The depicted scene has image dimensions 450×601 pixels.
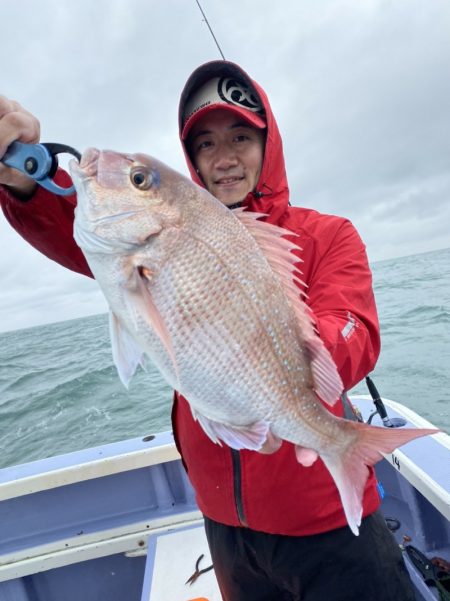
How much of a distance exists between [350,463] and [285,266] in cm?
70

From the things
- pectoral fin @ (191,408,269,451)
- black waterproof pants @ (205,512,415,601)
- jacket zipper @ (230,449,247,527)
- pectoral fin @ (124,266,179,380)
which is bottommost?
black waterproof pants @ (205,512,415,601)

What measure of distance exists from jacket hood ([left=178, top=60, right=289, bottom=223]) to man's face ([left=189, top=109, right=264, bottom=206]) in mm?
46

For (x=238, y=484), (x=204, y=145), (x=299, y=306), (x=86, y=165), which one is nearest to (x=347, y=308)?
(x=299, y=306)

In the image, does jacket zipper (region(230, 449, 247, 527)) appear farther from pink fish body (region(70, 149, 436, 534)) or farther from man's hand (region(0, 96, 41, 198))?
man's hand (region(0, 96, 41, 198))

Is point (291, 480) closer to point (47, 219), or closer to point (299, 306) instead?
point (299, 306)

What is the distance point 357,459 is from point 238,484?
→ 0.63m

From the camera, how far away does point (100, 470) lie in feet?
10.6

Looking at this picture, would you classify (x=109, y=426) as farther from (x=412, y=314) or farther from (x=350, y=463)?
(x=412, y=314)

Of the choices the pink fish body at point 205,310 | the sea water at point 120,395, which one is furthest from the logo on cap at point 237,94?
A: the sea water at point 120,395

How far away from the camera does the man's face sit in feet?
7.63

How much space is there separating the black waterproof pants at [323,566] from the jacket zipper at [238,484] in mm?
120

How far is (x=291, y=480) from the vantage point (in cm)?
179

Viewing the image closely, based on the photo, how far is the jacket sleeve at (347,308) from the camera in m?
1.49

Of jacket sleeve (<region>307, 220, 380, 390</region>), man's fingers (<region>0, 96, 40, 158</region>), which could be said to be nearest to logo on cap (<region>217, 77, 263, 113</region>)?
jacket sleeve (<region>307, 220, 380, 390</region>)
